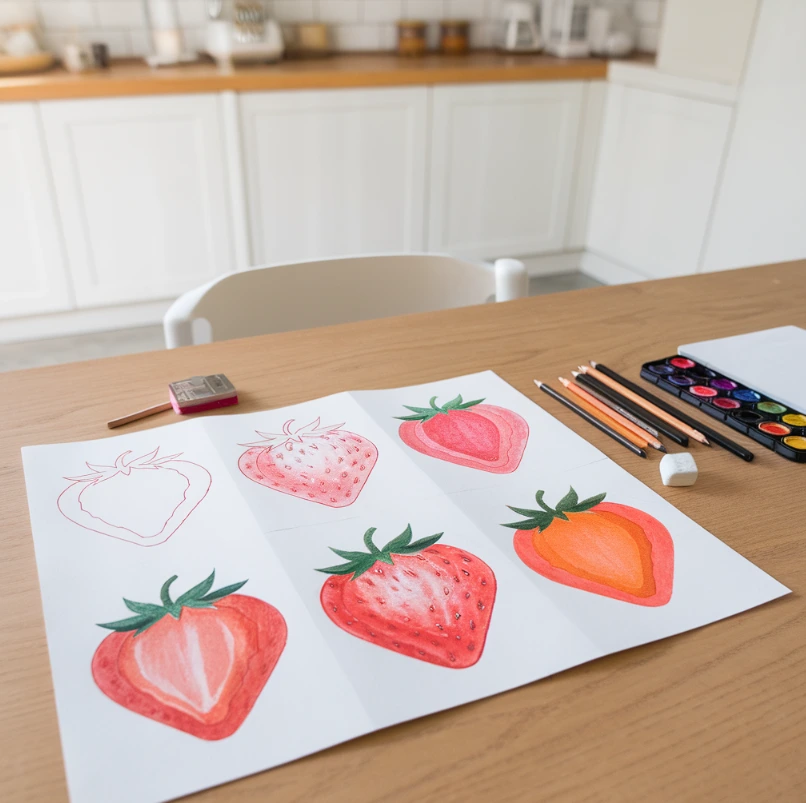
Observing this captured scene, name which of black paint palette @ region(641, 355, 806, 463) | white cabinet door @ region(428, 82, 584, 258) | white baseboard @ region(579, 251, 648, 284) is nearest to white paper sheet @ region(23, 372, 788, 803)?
black paint palette @ region(641, 355, 806, 463)

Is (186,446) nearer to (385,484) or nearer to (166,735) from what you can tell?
(385,484)

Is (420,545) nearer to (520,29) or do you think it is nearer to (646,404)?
(646,404)

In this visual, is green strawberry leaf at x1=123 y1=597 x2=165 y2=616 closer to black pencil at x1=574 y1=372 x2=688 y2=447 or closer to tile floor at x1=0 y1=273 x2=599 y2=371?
black pencil at x1=574 y1=372 x2=688 y2=447

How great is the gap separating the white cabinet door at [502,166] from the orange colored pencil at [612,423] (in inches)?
83.4

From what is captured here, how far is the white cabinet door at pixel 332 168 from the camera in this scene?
8.09 ft

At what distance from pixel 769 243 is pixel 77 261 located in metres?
2.11

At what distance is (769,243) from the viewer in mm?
2350

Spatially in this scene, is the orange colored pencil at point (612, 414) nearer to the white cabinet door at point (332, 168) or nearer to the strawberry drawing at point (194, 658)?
the strawberry drawing at point (194, 658)

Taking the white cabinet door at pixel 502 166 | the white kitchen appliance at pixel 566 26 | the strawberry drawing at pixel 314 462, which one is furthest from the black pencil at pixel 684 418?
the white kitchen appliance at pixel 566 26

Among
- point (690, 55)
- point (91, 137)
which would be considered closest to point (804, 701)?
point (91, 137)

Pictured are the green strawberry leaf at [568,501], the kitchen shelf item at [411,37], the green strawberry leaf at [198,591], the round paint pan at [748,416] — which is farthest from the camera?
the kitchen shelf item at [411,37]

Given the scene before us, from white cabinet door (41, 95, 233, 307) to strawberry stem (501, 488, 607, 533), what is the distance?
2114 millimetres

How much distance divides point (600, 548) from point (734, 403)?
267 mm

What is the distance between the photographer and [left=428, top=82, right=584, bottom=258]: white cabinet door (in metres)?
2.67
